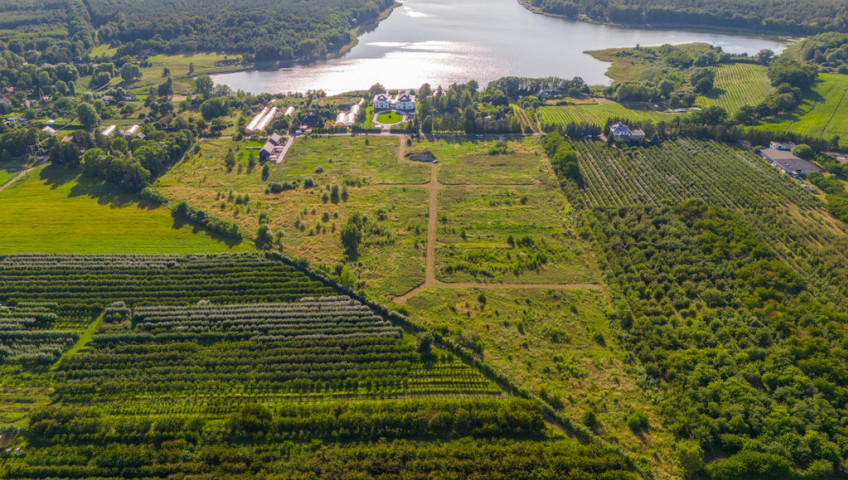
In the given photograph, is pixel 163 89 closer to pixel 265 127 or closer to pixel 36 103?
pixel 36 103

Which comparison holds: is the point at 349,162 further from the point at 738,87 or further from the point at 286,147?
the point at 738,87

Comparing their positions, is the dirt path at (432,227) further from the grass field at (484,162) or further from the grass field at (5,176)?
the grass field at (5,176)

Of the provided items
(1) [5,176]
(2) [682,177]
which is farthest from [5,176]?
(2) [682,177]

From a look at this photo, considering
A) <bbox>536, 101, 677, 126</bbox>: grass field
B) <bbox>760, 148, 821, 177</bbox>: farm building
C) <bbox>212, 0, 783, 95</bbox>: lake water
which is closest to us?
<bbox>760, 148, 821, 177</bbox>: farm building

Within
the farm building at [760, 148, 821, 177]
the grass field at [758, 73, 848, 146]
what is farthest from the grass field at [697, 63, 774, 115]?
the farm building at [760, 148, 821, 177]

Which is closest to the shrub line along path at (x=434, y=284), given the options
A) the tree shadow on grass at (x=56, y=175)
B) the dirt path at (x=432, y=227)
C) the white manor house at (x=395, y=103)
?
the dirt path at (x=432, y=227)

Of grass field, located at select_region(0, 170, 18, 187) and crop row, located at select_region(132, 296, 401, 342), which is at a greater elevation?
grass field, located at select_region(0, 170, 18, 187)

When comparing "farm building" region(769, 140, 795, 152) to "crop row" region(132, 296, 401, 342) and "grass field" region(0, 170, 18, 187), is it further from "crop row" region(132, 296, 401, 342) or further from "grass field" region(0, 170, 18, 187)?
"grass field" region(0, 170, 18, 187)
